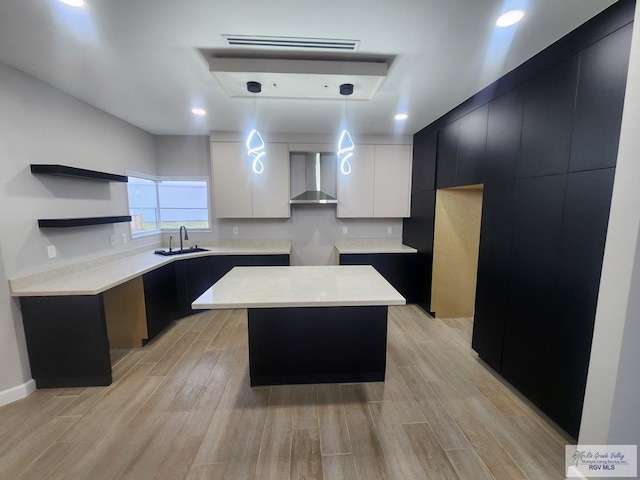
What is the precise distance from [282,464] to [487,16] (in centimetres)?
285

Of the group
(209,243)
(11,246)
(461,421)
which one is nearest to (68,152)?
(11,246)

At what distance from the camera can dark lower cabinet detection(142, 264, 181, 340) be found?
112 inches

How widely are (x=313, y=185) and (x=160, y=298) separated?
2540mm

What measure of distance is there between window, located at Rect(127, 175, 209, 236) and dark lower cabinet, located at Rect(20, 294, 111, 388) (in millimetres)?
1991

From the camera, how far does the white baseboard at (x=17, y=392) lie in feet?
6.53

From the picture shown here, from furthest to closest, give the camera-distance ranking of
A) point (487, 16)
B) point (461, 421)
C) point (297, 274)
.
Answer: point (297, 274), point (461, 421), point (487, 16)

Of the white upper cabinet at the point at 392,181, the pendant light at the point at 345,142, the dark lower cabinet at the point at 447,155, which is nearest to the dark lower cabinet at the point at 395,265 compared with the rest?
the white upper cabinet at the point at 392,181

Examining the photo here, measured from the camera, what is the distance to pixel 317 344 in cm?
220

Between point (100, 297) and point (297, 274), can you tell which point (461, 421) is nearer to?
point (297, 274)

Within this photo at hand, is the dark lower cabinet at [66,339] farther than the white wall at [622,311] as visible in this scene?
Yes

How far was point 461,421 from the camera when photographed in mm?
1864

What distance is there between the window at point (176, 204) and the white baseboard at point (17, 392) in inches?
87.5

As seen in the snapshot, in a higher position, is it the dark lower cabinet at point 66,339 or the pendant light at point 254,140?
the pendant light at point 254,140

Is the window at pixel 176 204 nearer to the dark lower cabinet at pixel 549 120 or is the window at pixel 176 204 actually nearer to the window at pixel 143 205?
the window at pixel 143 205
